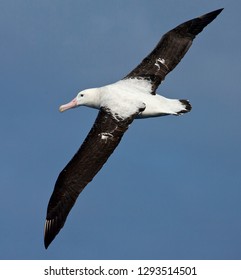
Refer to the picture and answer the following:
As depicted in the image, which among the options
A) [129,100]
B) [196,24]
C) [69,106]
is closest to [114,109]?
[129,100]

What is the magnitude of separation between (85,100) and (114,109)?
151 cm

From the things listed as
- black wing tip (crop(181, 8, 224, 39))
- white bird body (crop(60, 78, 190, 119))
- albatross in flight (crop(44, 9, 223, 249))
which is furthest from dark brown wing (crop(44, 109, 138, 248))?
black wing tip (crop(181, 8, 224, 39))

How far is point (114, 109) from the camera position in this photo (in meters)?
24.8

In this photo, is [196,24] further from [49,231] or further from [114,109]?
[49,231]

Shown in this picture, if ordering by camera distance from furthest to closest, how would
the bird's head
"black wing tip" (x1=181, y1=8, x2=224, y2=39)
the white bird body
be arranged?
"black wing tip" (x1=181, y1=8, x2=224, y2=39) → the bird's head → the white bird body

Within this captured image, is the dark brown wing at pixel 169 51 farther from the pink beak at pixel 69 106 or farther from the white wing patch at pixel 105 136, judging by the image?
the white wing patch at pixel 105 136

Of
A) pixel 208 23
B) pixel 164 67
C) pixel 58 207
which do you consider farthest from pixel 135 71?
pixel 58 207

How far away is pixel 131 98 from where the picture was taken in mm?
24969

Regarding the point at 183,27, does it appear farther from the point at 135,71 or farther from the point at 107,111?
the point at 107,111

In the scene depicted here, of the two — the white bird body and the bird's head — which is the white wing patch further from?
the bird's head

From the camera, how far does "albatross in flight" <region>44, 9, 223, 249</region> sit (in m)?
24.0

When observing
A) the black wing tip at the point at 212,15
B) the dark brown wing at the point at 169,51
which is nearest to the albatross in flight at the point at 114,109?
the dark brown wing at the point at 169,51
